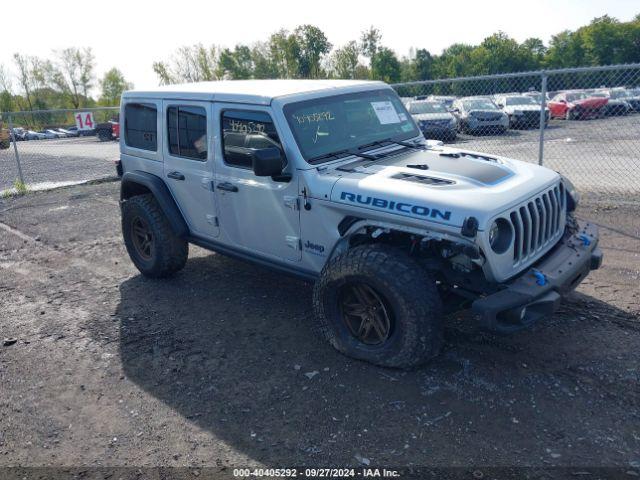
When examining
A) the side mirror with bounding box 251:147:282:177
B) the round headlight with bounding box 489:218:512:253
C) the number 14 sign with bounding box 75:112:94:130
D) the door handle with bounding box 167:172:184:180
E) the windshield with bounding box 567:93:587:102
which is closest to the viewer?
the round headlight with bounding box 489:218:512:253

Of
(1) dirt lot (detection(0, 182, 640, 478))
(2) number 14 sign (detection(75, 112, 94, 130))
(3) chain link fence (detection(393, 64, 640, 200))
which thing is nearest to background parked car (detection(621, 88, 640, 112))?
(3) chain link fence (detection(393, 64, 640, 200))

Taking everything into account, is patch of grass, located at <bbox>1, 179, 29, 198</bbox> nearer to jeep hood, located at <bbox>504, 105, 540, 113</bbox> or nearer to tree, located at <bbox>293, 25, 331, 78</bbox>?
jeep hood, located at <bbox>504, 105, 540, 113</bbox>

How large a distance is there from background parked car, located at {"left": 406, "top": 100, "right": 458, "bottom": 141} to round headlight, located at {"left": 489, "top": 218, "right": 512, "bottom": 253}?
9.88 metres

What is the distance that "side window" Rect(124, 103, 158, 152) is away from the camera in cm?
534

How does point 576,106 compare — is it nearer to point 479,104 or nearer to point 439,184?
point 479,104

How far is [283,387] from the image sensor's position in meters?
3.75

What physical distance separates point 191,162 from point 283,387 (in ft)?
7.57

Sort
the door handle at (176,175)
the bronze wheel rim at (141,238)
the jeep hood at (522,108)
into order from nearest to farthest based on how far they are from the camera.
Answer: the door handle at (176,175) < the bronze wheel rim at (141,238) < the jeep hood at (522,108)

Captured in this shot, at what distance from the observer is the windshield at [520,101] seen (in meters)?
17.5

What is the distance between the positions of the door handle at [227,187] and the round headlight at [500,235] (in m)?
2.15

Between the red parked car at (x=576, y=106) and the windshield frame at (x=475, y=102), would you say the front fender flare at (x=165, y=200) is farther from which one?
the red parked car at (x=576, y=106)

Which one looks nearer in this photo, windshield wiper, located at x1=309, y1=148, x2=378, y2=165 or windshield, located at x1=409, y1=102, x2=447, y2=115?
windshield wiper, located at x1=309, y1=148, x2=378, y2=165

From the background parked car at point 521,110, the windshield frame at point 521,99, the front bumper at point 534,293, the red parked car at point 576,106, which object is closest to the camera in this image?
the front bumper at point 534,293

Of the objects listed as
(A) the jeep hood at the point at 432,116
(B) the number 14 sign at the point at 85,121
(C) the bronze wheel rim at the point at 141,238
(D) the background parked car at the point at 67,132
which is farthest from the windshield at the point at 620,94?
(D) the background parked car at the point at 67,132
